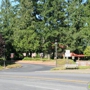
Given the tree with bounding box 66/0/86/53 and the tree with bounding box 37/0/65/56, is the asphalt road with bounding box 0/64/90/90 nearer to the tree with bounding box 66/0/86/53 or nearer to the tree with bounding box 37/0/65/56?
the tree with bounding box 66/0/86/53

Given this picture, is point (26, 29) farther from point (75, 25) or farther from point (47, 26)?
point (75, 25)

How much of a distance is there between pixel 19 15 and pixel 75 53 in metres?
17.1

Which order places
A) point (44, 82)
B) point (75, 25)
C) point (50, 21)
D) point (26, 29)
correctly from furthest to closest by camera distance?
point (26, 29) → point (50, 21) → point (75, 25) → point (44, 82)

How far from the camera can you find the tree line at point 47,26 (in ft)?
227

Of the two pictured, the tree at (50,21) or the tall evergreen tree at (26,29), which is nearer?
the tall evergreen tree at (26,29)

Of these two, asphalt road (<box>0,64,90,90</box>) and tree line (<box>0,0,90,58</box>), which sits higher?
tree line (<box>0,0,90,58</box>)

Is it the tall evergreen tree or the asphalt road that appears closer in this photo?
the asphalt road

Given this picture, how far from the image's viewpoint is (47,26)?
71.4m

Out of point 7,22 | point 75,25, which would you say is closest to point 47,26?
point 75,25

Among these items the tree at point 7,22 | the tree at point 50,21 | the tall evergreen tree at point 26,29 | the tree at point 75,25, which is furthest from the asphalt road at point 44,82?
the tree at point 7,22

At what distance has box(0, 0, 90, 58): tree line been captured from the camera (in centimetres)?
6931

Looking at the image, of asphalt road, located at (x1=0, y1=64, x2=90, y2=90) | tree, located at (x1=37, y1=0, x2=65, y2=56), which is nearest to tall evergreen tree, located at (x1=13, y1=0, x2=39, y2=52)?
tree, located at (x1=37, y1=0, x2=65, y2=56)

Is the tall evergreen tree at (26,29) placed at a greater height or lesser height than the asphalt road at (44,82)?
greater

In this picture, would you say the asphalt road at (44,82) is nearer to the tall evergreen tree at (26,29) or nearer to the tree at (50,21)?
the tall evergreen tree at (26,29)
